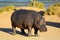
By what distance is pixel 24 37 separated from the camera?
15281mm

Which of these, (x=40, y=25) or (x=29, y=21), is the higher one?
(x=29, y=21)

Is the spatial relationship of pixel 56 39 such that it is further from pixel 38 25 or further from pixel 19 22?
pixel 19 22

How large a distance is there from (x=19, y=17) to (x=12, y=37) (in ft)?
4.22

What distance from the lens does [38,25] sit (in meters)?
15.0

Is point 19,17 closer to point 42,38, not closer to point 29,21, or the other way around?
point 29,21

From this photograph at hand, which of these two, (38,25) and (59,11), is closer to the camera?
(38,25)

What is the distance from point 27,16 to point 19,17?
1.73ft

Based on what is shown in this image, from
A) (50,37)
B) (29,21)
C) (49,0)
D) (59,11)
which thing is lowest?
(49,0)

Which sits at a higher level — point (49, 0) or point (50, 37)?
point (50, 37)

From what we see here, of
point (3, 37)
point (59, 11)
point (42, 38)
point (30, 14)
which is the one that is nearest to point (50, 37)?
point (42, 38)

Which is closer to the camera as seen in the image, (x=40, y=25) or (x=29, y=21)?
(x=40, y=25)

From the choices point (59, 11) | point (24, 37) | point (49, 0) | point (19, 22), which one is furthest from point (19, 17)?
point (49, 0)

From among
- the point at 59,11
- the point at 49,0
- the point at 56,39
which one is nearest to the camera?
the point at 56,39

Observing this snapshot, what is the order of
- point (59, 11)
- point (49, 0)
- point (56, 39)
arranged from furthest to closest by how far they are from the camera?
point (49, 0) → point (59, 11) → point (56, 39)
